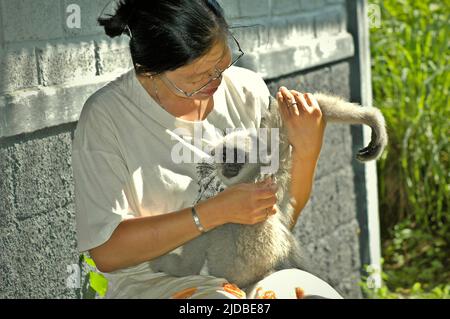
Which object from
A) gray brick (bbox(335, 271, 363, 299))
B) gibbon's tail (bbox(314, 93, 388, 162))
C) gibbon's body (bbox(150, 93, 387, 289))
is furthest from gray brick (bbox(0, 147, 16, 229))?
gray brick (bbox(335, 271, 363, 299))

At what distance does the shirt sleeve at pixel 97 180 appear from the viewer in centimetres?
258

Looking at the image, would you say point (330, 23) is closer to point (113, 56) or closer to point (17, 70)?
point (113, 56)

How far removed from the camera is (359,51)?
5316 mm

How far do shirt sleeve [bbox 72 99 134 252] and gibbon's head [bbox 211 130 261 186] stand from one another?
35cm

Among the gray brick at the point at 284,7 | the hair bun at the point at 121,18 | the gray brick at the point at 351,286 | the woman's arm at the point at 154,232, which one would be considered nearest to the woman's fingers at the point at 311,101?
the woman's arm at the point at 154,232

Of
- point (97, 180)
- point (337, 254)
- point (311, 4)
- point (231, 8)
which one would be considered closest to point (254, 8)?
point (231, 8)

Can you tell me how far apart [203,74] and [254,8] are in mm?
1617

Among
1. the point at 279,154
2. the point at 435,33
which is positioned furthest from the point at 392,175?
the point at 279,154

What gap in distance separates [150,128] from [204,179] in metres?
0.24

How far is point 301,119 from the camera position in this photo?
2.88 meters

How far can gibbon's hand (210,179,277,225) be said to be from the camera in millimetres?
2617

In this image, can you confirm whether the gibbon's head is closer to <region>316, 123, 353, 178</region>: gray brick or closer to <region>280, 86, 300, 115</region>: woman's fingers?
<region>280, 86, 300, 115</region>: woman's fingers

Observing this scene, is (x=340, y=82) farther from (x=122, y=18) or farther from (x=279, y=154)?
(x=122, y=18)

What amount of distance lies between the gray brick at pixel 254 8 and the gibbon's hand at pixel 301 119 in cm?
126
